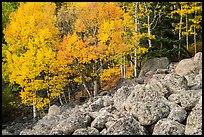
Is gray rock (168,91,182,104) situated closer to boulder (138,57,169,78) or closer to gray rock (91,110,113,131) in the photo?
gray rock (91,110,113,131)

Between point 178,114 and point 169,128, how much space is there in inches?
49.4

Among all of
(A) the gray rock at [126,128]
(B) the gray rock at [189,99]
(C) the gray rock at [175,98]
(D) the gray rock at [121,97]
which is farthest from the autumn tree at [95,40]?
(A) the gray rock at [126,128]

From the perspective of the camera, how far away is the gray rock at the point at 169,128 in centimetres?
1354

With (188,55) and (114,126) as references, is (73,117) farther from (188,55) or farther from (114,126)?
(188,55)

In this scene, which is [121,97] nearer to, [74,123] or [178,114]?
[74,123]

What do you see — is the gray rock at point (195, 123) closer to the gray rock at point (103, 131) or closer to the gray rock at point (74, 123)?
the gray rock at point (103, 131)

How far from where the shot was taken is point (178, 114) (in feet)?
48.1

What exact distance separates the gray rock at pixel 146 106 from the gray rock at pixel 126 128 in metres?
0.72

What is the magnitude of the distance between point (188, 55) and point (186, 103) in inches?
612

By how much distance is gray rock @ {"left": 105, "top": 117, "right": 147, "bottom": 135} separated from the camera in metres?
13.9

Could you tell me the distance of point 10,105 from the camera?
106 ft

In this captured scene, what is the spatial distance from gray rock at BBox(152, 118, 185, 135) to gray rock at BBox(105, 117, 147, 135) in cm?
58

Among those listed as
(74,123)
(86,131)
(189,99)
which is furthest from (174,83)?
(86,131)

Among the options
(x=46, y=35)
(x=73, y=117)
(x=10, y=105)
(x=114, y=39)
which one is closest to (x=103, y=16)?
(x=114, y=39)
